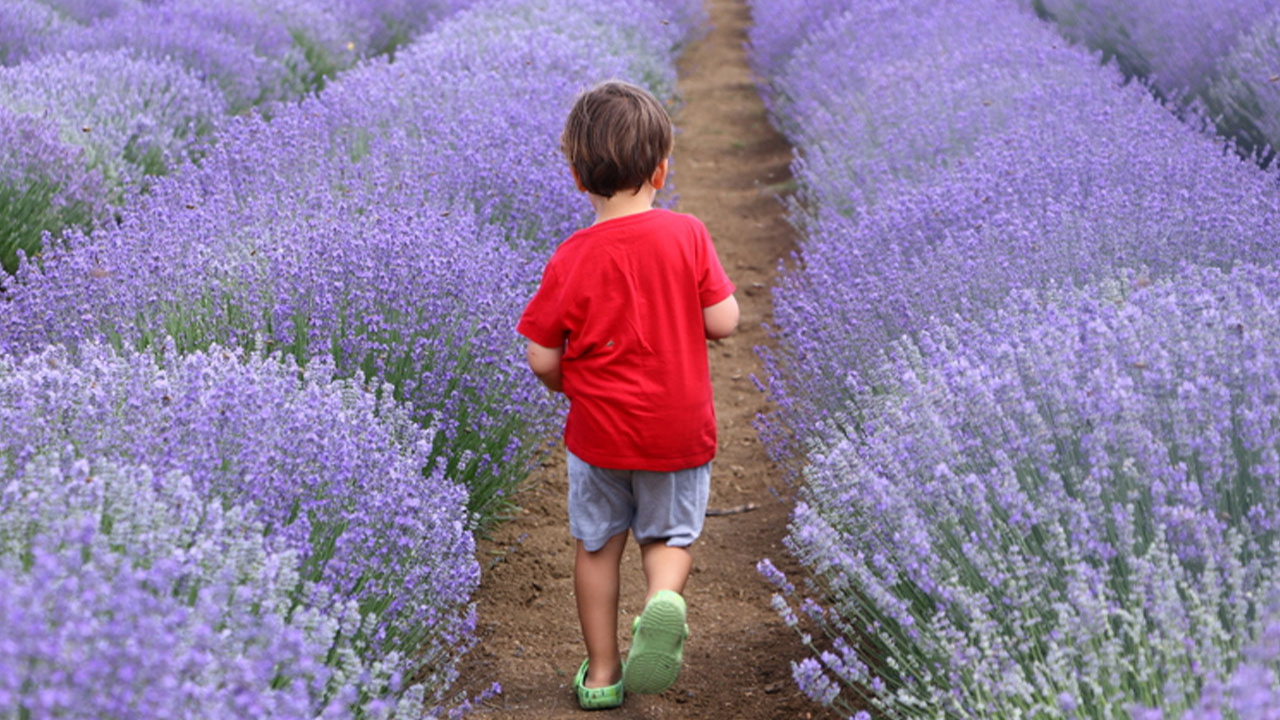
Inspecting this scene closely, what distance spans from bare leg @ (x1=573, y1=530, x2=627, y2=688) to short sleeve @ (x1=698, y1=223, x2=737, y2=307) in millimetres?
549

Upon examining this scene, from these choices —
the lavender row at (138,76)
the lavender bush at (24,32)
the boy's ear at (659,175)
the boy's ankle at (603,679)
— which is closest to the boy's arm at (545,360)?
the boy's ear at (659,175)

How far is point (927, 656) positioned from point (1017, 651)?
0.48 feet

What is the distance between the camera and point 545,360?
2.78 meters

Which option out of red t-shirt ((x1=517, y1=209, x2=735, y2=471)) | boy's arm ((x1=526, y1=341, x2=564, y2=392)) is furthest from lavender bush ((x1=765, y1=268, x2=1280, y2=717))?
boy's arm ((x1=526, y1=341, x2=564, y2=392))

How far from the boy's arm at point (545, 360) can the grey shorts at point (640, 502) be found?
0.19 m

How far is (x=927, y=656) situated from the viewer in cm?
219

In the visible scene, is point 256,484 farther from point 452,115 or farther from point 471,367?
point 452,115

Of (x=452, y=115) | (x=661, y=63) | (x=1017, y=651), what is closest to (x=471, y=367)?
(x=1017, y=651)

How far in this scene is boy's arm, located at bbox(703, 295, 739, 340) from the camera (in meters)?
2.79

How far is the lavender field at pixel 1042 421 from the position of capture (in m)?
1.96

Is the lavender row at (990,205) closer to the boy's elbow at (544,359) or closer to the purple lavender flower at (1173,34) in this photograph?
the purple lavender flower at (1173,34)

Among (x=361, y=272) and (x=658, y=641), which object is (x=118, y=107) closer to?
(x=361, y=272)

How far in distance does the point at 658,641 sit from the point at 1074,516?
2.82 feet

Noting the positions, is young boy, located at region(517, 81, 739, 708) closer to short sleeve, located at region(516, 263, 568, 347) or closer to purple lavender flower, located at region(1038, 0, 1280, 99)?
short sleeve, located at region(516, 263, 568, 347)
